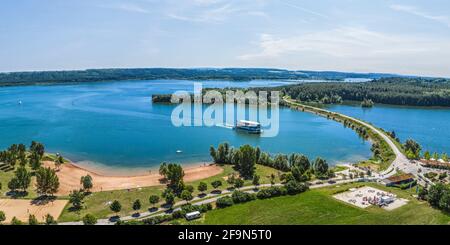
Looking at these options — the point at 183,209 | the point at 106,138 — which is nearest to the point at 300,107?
the point at 106,138

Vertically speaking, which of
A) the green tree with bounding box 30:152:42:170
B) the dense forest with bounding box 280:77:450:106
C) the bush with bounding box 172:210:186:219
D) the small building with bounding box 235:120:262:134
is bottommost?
the bush with bounding box 172:210:186:219

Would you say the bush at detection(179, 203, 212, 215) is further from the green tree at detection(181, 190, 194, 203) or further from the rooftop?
the rooftop

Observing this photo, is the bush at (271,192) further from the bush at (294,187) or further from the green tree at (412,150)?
the green tree at (412,150)

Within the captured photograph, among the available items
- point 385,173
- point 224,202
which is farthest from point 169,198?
point 385,173

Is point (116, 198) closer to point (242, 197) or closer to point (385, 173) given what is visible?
point (242, 197)

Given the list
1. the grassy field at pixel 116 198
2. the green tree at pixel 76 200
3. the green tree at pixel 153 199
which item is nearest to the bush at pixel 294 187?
the grassy field at pixel 116 198

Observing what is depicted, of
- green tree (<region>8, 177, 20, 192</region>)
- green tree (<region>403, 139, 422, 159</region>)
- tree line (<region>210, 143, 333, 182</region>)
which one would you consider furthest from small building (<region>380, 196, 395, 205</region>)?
green tree (<region>8, 177, 20, 192</region>)
